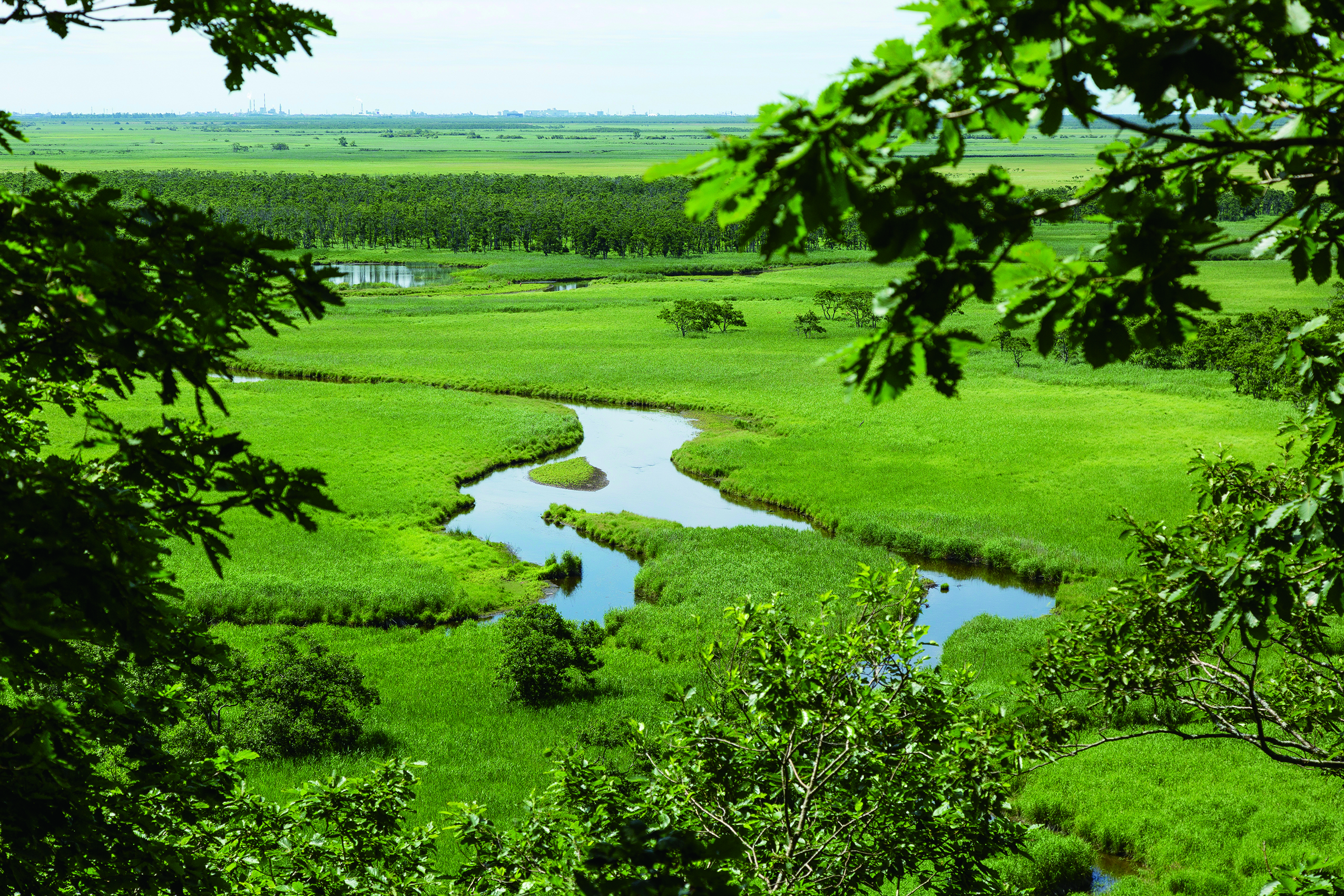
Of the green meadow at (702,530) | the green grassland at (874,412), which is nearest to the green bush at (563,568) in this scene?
the green meadow at (702,530)

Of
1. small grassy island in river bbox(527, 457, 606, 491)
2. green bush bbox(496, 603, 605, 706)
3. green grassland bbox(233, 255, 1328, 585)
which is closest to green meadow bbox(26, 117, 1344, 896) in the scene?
green grassland bbox(233, 255, 1328, 585)

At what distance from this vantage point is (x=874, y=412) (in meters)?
49.6

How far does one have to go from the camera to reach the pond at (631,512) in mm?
29141

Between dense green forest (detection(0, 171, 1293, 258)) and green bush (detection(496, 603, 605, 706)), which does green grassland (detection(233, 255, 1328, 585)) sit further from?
dense green forest (detection(0, 171, 1293, 258))

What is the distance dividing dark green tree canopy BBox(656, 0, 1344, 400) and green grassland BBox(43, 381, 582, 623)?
589 inches

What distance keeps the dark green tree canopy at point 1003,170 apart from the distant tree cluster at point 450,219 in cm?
11767

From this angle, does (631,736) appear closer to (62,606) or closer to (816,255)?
(62,606)

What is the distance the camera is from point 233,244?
12.4 ft

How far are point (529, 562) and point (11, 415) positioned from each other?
2500cm

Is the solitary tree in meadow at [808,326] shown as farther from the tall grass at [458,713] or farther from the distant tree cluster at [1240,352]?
the tall grass at [458,713]

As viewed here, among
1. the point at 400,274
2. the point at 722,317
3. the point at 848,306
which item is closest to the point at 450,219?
the point at 400,274

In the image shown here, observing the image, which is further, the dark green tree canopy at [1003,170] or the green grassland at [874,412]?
the green grassland at [874,412]

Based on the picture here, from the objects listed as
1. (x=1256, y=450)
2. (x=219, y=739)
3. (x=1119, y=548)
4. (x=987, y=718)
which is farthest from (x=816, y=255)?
(x=987, y=718)

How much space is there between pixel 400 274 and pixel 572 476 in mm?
81826
